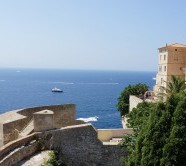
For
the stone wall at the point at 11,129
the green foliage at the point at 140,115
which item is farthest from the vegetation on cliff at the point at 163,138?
the stone wall at the point at 11,129

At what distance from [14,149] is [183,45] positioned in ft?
92.1

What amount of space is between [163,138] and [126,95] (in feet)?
74.2

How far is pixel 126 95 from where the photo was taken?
44.2 meters

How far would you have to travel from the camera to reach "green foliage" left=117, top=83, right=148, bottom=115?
43.0 metres

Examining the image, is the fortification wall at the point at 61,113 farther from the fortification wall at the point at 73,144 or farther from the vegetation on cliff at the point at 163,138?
the vegetation on cliff at the point at 163,138

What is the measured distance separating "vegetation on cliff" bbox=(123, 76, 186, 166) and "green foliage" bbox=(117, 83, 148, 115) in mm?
19333

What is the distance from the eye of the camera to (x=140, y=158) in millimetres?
22078

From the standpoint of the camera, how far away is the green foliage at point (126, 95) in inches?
1693

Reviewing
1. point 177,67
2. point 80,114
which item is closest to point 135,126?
point 177,67

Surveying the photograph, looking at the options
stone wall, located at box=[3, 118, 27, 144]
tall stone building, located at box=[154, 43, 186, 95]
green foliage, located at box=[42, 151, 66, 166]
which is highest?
tall stone building, located at box=[154, 43, 186, 95]

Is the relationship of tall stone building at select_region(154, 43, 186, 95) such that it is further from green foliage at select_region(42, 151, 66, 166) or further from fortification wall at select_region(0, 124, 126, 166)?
green foliage at select_region(42, 151, 66, 166)

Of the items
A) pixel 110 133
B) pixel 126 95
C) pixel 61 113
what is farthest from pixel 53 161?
pixel 126 95

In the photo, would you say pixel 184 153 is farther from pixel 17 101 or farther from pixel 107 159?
pixel 17 101

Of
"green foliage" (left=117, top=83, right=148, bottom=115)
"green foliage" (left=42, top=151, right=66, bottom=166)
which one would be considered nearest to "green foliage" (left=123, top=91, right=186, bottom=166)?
"green foliage" (left=42, top=151, right=66, bottom=166)
